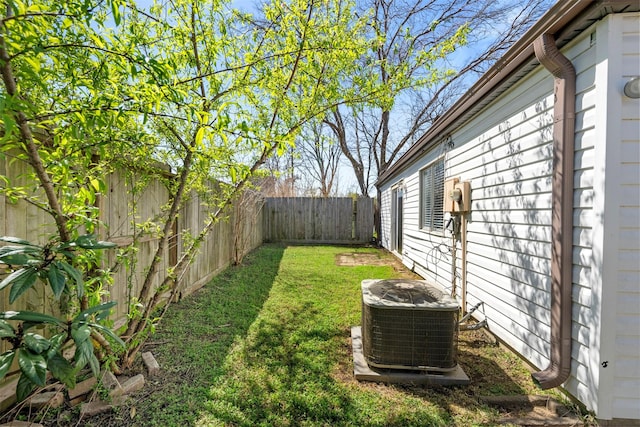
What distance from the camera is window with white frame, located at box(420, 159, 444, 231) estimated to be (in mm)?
5371

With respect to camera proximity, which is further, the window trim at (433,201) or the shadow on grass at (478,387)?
the window trim at (433,201)

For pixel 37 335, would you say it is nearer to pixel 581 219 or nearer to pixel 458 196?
pixel 581 219

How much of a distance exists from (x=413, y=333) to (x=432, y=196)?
149 inches

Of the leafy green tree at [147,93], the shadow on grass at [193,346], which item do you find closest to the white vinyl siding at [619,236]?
the leafy green tree at [147,93]

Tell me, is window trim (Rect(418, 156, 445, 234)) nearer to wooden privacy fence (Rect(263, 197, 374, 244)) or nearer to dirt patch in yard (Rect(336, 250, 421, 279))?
dirt patch in yard (Rect(336, 250, 421, 279))

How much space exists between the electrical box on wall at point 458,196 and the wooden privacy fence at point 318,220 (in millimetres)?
8255

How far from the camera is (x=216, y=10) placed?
94.7 inches

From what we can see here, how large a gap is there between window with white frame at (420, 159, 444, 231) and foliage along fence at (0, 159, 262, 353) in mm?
3560

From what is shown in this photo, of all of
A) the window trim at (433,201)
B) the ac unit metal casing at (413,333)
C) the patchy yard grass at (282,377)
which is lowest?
the patchy yard grass at (282,377)

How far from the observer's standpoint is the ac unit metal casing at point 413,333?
2564 mm

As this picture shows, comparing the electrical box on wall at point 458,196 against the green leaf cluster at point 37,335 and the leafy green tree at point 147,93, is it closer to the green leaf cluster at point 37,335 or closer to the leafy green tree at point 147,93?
the leafy green tree at point 147,93

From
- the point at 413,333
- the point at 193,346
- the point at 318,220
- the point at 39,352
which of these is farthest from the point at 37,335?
the point at 318,220

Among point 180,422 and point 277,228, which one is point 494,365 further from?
point 277,228

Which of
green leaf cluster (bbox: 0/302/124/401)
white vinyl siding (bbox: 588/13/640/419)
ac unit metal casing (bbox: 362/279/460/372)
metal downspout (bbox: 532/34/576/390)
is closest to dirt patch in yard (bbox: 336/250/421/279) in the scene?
ac unit metal casing (bbox: 362/279/460/372)
